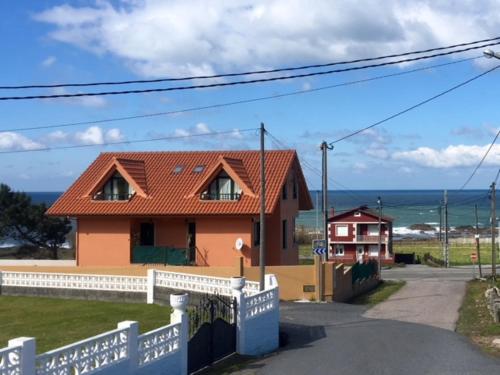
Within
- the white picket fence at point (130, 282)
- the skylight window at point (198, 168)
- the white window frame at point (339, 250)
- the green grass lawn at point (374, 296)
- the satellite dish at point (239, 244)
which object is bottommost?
the green grass lawn at point (374, 296)

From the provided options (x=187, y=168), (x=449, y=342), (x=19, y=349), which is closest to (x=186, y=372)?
(x=19, y=349)

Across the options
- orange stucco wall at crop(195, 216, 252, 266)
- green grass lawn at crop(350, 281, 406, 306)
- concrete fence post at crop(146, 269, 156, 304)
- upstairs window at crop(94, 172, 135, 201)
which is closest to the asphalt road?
concrete fence post at crop(146, 269, 156, 304)

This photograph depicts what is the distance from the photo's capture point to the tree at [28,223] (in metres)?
54.2

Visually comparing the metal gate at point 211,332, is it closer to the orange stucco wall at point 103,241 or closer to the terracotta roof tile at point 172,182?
the terracotta roof tile at point 172,182

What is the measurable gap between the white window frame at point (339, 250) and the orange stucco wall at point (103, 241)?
51776 mm

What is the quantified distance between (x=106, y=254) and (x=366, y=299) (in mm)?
12280

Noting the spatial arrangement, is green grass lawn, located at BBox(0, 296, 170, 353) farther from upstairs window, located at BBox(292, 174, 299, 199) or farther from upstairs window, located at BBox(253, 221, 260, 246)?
upstairs window, located at BBox(292, 174, 299, 199)

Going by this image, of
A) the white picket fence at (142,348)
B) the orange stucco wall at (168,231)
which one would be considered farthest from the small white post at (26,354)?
the orange stucco wall at (168,231)

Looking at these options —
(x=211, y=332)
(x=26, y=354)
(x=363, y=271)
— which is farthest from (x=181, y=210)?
(x=26, y=354)

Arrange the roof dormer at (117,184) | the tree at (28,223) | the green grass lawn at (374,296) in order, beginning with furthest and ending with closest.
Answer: the tree at (28,223)
the roof dormer at (117,184)
the green grass lawn at (374,296)

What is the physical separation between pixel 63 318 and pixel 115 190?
14.6m

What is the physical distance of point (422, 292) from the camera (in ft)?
111

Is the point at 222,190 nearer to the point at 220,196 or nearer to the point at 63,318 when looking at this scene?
the point at 220,196

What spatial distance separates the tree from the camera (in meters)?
54.2
